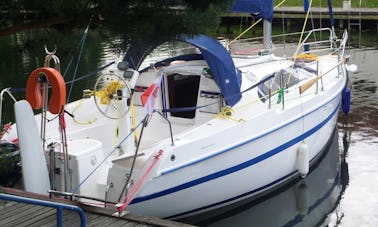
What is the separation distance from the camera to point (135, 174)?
7.23 m

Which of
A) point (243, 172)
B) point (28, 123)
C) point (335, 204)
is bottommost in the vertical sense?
point (335, 204)

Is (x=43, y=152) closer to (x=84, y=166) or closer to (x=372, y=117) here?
(x=84, y=166)

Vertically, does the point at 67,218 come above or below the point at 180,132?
below

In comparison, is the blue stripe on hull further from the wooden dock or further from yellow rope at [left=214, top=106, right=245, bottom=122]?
the wooden dock

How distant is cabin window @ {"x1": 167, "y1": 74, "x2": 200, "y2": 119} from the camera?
980 centimetres

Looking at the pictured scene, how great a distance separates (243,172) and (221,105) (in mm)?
1188

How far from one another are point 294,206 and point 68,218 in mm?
4019

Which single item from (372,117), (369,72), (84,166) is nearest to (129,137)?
(84,166)

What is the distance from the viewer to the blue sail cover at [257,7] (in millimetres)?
11281

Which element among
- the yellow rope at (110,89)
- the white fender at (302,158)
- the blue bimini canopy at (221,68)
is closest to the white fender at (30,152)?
the yellow rope at (110,89)

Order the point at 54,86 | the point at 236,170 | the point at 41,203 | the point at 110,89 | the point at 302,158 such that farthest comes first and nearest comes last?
the point at 302,158 < the point at 110,89 < the point at 236,170 < the point at 54,86 < the point at 41,203

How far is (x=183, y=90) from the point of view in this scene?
9922mm

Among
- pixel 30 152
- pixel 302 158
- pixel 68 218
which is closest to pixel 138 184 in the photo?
pixel 68 218

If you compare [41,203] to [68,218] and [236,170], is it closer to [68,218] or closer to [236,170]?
[68,218]
